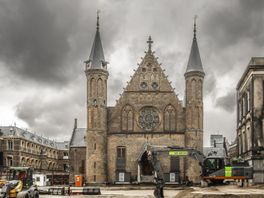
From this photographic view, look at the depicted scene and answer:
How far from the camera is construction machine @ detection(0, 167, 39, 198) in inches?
1120

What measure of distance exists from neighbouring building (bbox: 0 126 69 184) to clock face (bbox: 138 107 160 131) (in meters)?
30.4

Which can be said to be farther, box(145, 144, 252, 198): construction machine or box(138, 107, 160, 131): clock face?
box(138, 107, 160, 131): clock face

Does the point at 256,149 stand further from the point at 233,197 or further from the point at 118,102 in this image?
the point at 118,102

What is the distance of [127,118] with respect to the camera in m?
67.5

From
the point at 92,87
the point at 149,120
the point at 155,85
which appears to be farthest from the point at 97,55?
the point at 149,120

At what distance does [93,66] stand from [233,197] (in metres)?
45.1

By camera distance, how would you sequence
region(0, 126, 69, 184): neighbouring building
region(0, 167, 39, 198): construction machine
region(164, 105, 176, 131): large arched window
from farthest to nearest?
region(0, 126, 69, 184): neighbouring building → region(164, 105, 176, 131): large arched window → region(0, 167, 39, 198): construction machine

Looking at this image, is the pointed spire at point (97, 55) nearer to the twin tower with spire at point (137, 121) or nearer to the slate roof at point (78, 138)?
the twin tower with spire at point (137, 121)

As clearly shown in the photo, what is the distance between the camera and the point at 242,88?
164ft

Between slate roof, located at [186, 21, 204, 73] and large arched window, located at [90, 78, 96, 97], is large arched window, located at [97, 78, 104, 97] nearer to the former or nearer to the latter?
large arched window, located at [90, 78, 96, 97]

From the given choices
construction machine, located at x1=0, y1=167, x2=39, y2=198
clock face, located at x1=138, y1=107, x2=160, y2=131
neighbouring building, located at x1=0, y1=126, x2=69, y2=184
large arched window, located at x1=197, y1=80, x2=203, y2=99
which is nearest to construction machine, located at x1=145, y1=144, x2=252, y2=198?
construction machine, located at x1=0, y1=167, x2=39, y2=198

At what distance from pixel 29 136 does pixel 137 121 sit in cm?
4985

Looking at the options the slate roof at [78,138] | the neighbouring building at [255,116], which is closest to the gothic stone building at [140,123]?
the neighbouring building at [255,116]

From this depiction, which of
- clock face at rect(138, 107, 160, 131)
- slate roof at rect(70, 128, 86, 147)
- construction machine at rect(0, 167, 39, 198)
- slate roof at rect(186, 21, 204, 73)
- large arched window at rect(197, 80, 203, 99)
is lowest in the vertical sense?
construction machine at rect(0, 167, 39, 198)
